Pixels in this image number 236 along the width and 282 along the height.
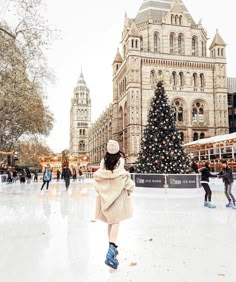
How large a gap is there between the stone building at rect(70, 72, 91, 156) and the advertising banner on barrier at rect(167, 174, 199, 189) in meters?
87.5

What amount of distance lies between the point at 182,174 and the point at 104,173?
10943mm

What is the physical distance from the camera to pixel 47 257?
13.8 ft

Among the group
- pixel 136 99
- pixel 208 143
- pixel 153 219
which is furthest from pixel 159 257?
pixel 136 99

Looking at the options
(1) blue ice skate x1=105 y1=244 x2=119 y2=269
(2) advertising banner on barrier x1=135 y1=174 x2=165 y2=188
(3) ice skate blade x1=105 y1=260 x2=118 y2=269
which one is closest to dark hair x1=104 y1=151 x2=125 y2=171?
(1) blue ice skate x1=105 y1=244 x2=119 y2=269

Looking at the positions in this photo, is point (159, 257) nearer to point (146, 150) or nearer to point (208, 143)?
point (146, 150)

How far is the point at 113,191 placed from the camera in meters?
4.00

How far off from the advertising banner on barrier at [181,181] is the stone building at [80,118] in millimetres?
87544

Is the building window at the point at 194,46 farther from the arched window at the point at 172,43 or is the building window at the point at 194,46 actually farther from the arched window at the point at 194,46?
the arched window at the point at 172,43

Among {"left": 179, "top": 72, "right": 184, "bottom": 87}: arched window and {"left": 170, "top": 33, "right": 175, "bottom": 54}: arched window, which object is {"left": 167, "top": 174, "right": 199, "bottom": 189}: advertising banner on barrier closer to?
{"left": 179, "top": 72, "right": 184, "bottom": 87}: arched window

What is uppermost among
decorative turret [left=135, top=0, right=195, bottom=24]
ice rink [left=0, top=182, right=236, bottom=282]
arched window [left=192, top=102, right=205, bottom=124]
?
decorative turret [left=135, top=0, right=195, bottom=24]

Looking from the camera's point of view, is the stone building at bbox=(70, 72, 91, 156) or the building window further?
the stone building at bbox=(70, 72, 91, 156)

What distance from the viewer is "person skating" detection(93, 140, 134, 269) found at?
156 inches

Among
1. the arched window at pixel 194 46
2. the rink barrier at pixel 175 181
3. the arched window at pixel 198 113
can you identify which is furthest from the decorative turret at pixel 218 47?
the rink barrier at pixel 175 181

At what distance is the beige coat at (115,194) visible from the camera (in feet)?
13.0
